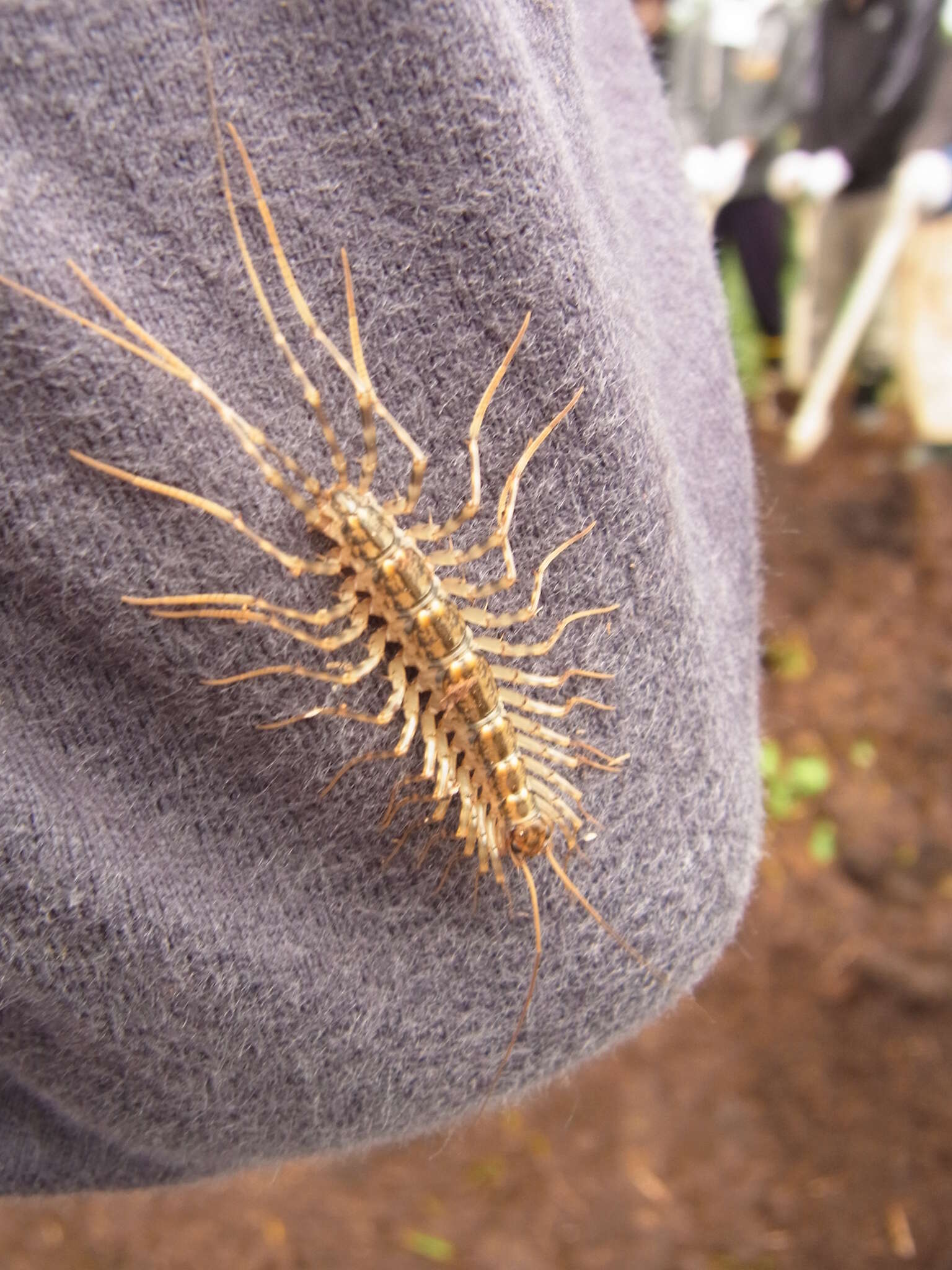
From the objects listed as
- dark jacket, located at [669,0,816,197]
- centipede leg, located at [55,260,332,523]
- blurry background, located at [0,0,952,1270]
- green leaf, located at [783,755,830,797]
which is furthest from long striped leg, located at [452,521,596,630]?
green leaf, located at [783,755,830,797]

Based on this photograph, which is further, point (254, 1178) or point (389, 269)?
point (254, 1178)

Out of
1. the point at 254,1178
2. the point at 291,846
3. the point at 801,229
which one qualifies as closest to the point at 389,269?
the point at 291,846

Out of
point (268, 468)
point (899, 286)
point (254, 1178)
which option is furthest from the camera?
point (899, 286)

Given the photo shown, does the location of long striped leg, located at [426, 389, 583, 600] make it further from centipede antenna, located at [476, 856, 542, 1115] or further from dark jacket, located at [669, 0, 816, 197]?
dark jacket, located at [669, 0, 816, 197]

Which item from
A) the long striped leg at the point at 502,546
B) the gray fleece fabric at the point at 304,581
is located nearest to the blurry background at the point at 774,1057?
the gray fleece fabric at the point at 304,581

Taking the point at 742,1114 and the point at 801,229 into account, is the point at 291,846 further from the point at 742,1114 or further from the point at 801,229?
the point at 801,229

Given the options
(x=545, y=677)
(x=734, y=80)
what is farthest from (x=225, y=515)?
(x=734, y=80)

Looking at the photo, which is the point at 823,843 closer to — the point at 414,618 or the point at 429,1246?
the point at 429,1246

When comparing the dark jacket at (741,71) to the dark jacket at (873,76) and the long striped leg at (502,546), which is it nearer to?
the dark jacket at (873,76)

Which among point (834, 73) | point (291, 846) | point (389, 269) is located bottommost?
point (291, 846)
